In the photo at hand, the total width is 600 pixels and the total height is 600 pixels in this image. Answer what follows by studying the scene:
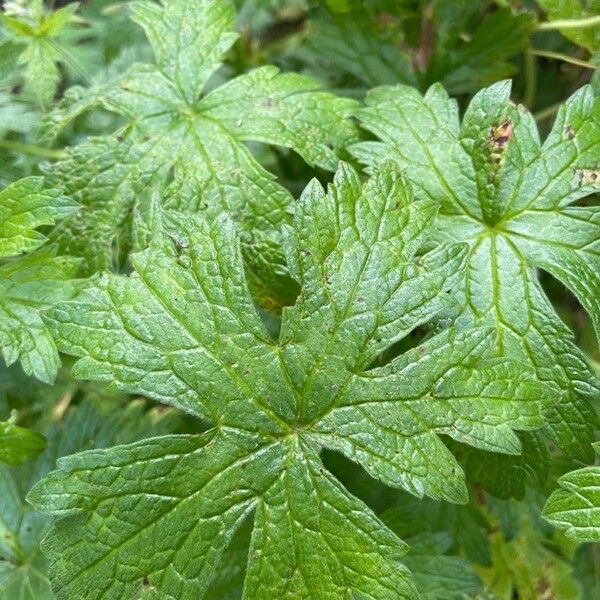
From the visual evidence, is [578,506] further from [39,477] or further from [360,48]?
[360,48]

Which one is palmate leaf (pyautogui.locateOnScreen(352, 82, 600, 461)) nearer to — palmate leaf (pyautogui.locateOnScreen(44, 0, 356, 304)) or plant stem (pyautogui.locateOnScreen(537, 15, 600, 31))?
palmate leaf (pyautogui.locateOnScreen(44, 0, 356, 304))

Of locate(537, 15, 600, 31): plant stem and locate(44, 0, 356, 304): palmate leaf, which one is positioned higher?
locate(537, 15, 600, 31): plant stem

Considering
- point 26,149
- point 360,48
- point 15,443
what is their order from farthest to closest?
1. point 360,48
2. point 26,149
3. point 15,443

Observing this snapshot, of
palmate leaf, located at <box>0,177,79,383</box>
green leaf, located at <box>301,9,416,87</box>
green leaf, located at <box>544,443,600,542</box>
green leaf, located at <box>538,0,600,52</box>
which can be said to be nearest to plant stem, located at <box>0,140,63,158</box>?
palmate leaf, located at <box>0,177,79,383</box>

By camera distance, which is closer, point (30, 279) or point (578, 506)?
point (578, 506)

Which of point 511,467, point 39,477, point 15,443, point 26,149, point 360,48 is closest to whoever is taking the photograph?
point 511,467

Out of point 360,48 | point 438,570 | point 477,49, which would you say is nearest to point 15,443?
point 438,570

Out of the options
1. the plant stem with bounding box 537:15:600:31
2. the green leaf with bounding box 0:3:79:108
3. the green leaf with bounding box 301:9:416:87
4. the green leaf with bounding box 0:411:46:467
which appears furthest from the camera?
the green leaf with bounding box 301:9:416:87
